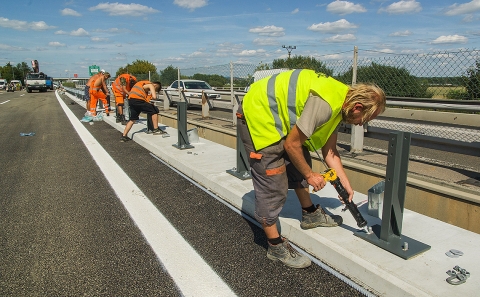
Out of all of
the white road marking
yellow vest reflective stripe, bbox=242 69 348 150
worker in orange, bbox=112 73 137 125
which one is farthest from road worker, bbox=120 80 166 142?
yellow vest reflective stripe, bbox=242 69 348 150

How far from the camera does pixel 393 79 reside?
260 inches

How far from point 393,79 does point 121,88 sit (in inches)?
316

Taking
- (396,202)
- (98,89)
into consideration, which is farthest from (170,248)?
(98,89)

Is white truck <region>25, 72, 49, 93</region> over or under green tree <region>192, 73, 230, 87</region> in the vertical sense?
under

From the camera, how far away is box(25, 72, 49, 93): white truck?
52188 millimetres

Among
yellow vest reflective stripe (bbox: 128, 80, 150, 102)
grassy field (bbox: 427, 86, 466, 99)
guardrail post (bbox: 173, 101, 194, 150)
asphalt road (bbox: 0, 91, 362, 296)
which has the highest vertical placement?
grassy field (bbox: 427, 86, 466, 99)

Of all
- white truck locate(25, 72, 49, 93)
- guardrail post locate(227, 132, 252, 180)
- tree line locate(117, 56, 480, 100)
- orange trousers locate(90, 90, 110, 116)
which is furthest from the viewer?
white truck locate(25, 72, 49, 93)

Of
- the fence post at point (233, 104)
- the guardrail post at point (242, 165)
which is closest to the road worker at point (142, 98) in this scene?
the fence post at point (233, 104)

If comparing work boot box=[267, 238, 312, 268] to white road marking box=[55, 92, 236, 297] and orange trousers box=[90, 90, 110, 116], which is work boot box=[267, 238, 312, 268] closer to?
white road marking box=[55, 92, 236, 297]

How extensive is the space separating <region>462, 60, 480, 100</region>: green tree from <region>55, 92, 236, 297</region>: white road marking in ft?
14.7

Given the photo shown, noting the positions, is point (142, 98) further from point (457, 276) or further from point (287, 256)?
point (457, 276)

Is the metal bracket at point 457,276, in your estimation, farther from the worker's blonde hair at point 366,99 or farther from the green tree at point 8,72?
the green tree at point 8,72

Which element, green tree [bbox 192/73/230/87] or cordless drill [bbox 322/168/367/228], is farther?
green tree [bbox 192/73/230/87]

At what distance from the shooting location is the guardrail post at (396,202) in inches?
116
